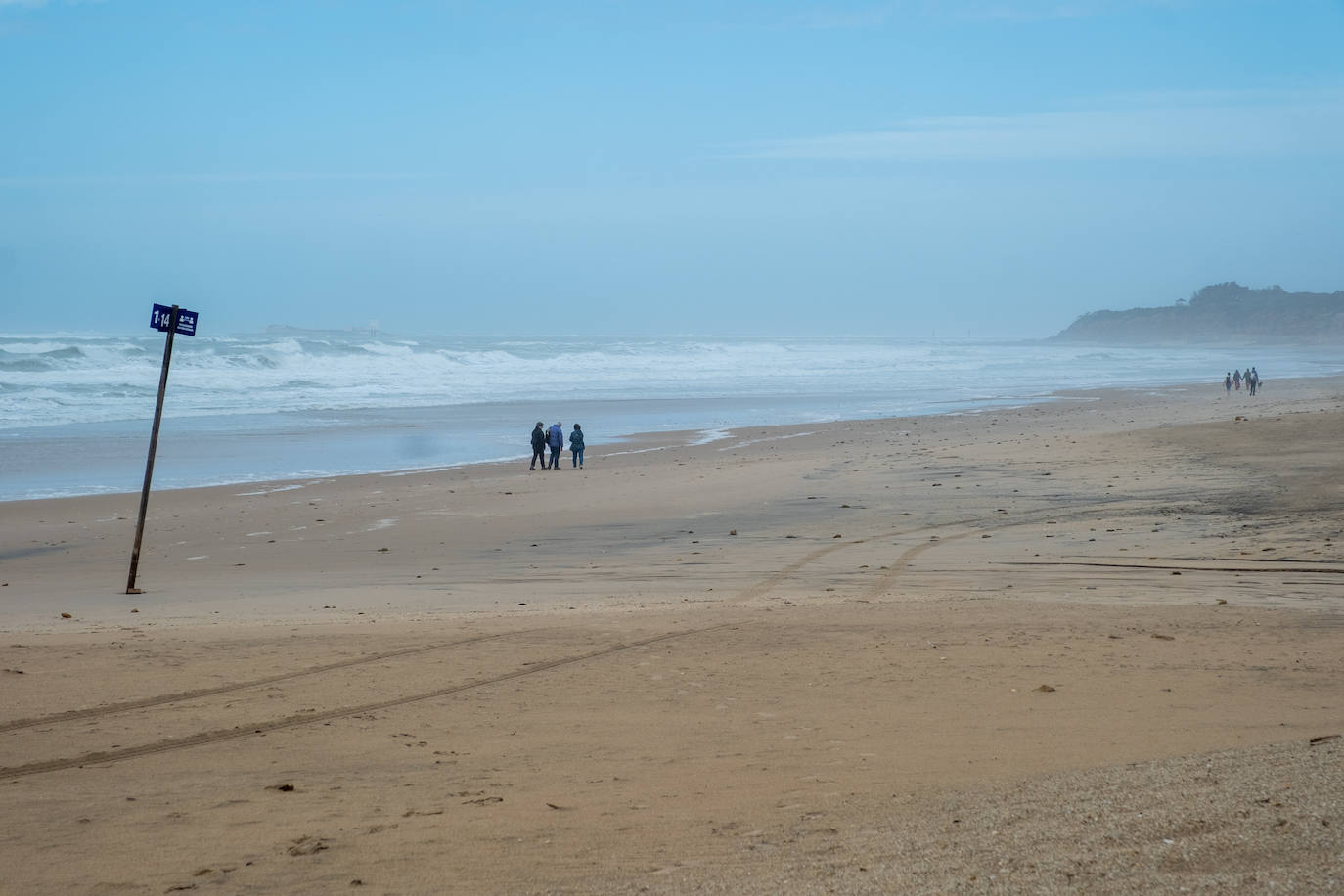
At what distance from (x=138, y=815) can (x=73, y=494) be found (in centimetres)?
1847

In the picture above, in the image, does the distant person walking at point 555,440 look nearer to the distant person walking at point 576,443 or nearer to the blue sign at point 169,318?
the distant person walking at point 576,443

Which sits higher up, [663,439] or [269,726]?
[663,439]

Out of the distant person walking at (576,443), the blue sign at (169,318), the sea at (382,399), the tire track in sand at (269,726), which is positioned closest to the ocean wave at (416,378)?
the sea at (382,399)

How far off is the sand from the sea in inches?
496

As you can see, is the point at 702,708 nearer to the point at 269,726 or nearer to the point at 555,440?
the point at 269,726

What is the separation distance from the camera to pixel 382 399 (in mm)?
50969

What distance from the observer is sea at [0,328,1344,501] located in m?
27.5

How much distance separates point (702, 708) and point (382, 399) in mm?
46510

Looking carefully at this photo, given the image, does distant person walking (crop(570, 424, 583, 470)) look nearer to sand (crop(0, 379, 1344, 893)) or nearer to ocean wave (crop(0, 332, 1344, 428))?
sand (crop(0, 379, 1344, 893))

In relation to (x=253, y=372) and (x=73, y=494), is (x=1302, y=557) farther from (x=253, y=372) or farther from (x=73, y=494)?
(x=253, y=372)

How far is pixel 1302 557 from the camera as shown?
1119cm

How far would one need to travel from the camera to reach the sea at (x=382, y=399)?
90.3 feet

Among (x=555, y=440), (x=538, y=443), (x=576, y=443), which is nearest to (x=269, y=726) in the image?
(x=555, y=440)

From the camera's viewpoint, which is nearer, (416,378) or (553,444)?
(553,444)
